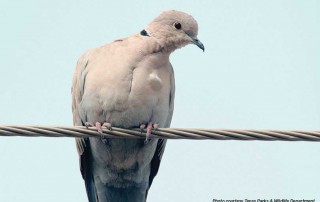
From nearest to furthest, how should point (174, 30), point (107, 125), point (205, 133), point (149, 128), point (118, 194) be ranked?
1. point (205, 133)
2. point (149, 128)
3. point (107, 125)
4. point (174, 30)
5. point (118, 194)

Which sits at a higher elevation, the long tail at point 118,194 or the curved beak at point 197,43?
the curved beak at point 197,43

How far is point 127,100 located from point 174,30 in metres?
1.24

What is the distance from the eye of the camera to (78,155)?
8562 millimetres

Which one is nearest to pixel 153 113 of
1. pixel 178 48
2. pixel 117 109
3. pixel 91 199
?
pixel 117 109

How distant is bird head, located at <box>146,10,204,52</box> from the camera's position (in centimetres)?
844

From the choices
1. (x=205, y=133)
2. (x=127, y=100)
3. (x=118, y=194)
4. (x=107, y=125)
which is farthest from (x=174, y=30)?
(x=205, y=133)

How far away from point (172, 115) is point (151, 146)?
1.74 ft

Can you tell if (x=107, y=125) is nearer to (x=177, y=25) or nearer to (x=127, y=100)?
(x=127, y=100)

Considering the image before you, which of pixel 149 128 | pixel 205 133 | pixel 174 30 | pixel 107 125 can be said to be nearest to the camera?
pixel 205 133

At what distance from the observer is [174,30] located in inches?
336

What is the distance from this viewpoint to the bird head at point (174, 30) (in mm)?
8438

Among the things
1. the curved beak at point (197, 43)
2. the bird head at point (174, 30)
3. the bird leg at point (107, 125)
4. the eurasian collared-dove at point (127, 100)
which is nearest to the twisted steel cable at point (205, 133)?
the bird leg at point (107, 125)

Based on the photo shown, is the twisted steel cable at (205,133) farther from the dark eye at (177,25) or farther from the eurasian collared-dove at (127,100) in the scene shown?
the dark eye at (177,25)

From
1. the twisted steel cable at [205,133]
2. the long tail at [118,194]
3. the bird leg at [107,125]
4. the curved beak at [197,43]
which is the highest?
the curved beak at [197,43]
